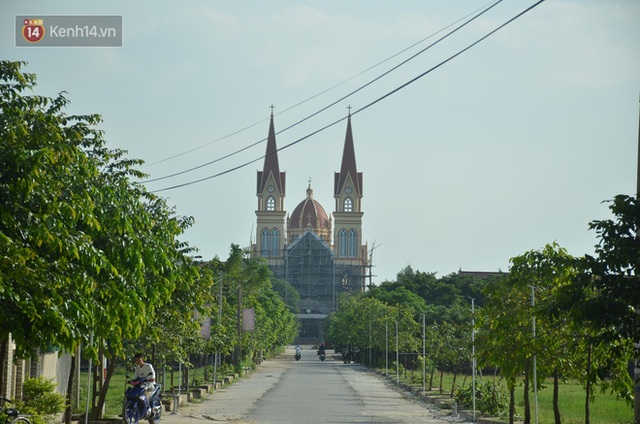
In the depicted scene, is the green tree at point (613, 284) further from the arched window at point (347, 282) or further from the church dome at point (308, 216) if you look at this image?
the church dome at point (308, 216)

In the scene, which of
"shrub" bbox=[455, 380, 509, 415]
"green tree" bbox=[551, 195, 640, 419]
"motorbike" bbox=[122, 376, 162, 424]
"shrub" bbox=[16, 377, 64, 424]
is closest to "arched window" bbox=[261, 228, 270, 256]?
"shrub" bbox=[455, 380, 509, 415]

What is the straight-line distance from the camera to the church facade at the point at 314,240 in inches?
5241

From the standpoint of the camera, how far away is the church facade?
437ft

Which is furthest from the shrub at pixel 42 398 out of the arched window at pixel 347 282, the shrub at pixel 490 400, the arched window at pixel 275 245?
the arched window at pixel 275 245

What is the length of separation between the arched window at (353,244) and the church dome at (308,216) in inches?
Result: 297

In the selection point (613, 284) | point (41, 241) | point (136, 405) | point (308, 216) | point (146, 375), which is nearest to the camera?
point (41, 241)

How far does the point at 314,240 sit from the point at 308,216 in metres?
11.5

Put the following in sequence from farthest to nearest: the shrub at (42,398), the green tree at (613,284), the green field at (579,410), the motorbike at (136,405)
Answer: the green field at (579,410)
the shrub at (42,398)
the motorbike at (136,405)
the green tree at (613,284)

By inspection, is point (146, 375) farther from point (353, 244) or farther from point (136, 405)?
point (353, 244)

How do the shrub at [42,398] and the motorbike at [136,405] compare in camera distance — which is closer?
the motorbike at [136,405]

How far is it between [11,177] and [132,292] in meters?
2.72

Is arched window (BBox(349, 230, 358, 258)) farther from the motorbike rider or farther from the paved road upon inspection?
the motorbike rider

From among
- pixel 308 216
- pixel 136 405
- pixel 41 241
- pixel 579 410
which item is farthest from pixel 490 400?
pixel 308 216

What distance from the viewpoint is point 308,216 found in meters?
145
